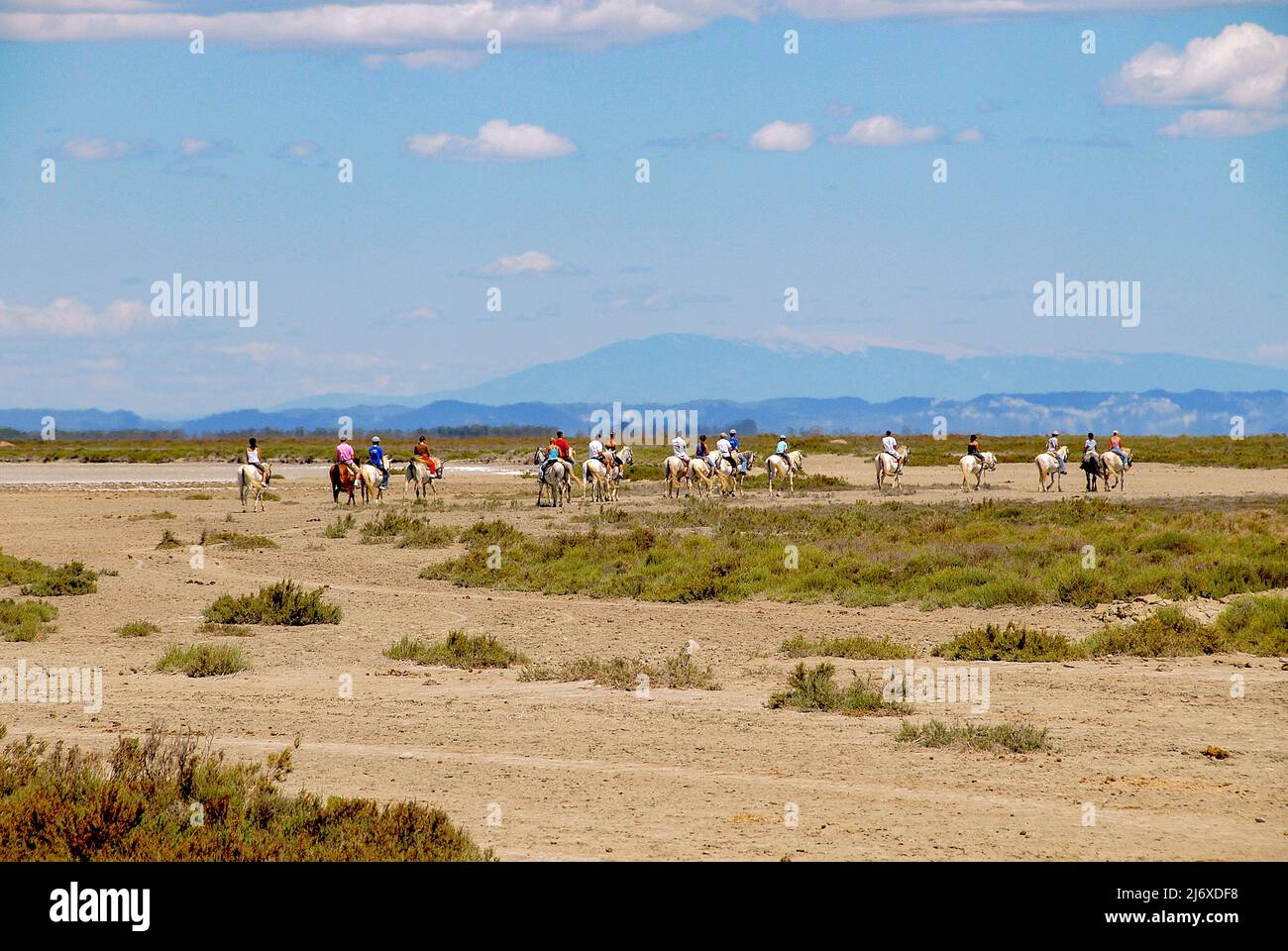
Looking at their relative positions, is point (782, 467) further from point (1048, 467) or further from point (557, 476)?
point (557, 476)

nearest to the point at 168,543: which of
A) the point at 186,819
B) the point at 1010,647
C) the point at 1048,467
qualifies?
the point at 1010,647

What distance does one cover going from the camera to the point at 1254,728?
1196cm

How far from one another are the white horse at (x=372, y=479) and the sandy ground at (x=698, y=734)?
18240mm

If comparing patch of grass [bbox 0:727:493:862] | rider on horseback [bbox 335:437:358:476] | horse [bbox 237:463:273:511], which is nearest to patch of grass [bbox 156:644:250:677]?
patch of grass [bbox 0:727:493:862]

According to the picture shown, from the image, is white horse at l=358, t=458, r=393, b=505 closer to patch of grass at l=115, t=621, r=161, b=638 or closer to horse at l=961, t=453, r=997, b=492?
horse at l=961, t=453, r=997, b=492

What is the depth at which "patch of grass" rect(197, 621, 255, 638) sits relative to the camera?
17781 mm

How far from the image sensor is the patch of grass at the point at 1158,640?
51.8 ft

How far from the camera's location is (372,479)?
1601 inches

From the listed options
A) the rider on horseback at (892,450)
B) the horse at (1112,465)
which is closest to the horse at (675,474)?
the rider on horseback at (892,450)

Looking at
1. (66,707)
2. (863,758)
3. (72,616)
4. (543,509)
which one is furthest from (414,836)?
(543,509)

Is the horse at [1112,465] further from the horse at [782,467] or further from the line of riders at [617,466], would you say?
the horse at [782,467]

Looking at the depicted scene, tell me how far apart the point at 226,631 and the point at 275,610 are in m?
1.06

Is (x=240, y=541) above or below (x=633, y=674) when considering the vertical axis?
above
